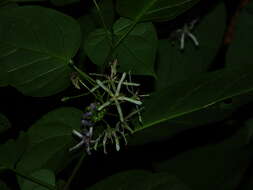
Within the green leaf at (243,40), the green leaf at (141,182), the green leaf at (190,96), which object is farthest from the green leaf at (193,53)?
the green leaf at (141,182)

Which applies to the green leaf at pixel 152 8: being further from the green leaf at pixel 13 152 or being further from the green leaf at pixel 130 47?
the green leaf at pixel 13 152

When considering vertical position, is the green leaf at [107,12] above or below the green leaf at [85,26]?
above

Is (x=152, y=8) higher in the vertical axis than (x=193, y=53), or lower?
Result: higher

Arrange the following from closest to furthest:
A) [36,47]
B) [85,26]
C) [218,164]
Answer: [36,47], [85,26], [218,164]

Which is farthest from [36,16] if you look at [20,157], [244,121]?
[244,121]

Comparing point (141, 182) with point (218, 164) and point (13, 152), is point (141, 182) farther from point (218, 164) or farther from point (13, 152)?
point (218, 164)

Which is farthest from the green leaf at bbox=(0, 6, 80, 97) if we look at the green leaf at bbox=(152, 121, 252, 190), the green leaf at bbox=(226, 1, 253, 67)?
the green leaf at bbox=(152, 121, 252, 190)

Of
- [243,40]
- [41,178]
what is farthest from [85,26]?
[243,40]
